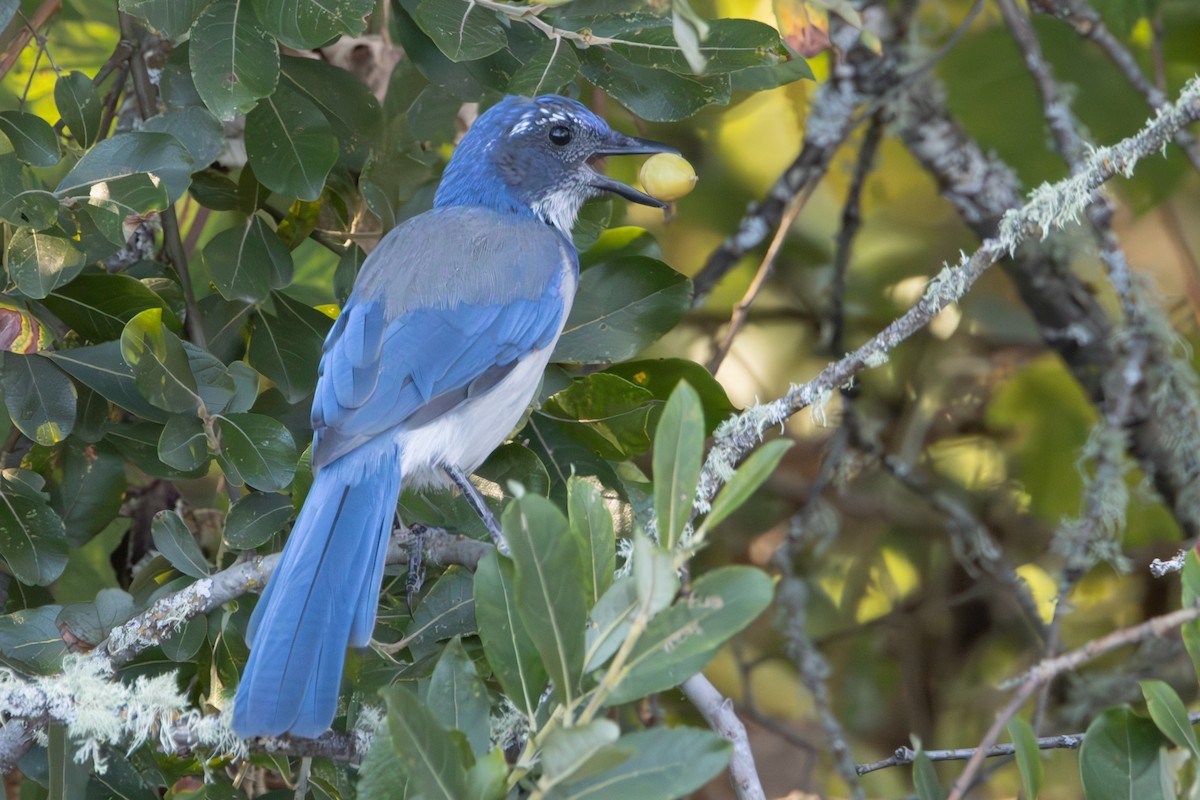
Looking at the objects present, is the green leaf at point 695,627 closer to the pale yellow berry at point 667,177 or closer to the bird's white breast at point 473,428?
the bird's white breast at point 473,428

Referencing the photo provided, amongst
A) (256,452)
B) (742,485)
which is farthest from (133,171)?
(742,485)

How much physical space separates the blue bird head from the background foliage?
79mm

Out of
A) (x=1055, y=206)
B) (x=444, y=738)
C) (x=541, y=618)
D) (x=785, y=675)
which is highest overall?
(x=1055, y=206)

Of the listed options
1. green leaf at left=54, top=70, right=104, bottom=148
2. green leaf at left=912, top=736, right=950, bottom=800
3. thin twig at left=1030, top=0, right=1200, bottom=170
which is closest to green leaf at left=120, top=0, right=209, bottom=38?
green leaf at left=54, top=70, right=104, bottom=148

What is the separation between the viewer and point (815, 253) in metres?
4.79

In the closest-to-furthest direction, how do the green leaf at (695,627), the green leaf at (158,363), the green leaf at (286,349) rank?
the green leaf at (695,627) < the green leaf at (158,363) < the green leaf at (286,349)

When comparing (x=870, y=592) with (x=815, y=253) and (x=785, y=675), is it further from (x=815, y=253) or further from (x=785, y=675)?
(x=815, y=253)

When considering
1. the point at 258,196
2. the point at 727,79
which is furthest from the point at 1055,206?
the point at 258,196

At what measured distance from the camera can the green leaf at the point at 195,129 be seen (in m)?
2.54

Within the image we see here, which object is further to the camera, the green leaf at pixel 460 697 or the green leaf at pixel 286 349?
the green leaf at pixel 286 349

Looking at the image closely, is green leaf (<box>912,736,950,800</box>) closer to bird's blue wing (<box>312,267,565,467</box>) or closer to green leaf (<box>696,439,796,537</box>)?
green leaf (<box>696,439,796,537</box>)

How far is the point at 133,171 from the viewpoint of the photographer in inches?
93.9

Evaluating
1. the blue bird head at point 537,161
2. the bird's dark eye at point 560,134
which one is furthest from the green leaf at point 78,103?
the bird's dark eye at point 560,134

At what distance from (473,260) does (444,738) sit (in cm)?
170
